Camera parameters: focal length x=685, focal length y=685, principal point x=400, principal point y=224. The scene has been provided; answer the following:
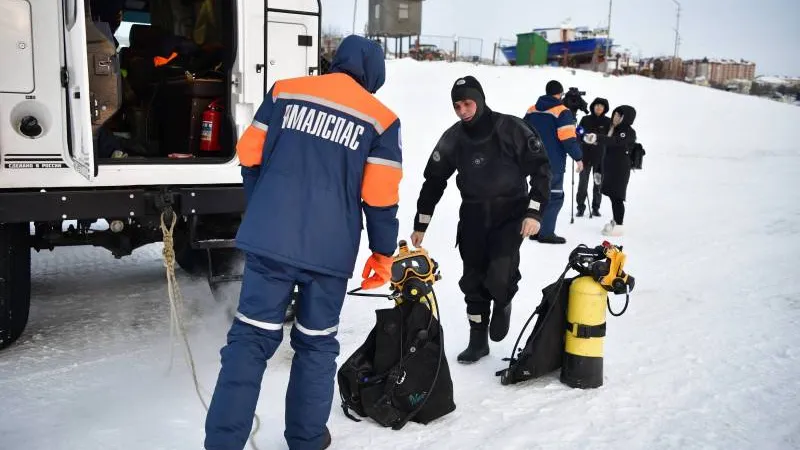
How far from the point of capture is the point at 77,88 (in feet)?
11.8

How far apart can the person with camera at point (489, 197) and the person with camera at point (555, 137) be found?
12.3ft

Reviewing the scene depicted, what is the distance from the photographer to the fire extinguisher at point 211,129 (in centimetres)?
476

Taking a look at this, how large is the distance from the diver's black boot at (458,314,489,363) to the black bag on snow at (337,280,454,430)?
0.77 meters

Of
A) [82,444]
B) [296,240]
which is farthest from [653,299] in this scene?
[82,444]

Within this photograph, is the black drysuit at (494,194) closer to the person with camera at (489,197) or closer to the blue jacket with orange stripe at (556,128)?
the person with camera at (489,197)

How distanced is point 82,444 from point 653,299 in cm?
429

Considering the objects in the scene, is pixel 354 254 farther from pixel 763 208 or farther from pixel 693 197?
pixel 693 197

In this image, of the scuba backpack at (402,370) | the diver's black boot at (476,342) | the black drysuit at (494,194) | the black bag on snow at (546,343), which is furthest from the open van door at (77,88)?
the black bag on snow at (546,343)

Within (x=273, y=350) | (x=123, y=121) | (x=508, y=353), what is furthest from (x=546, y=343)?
(x=123, y=121)

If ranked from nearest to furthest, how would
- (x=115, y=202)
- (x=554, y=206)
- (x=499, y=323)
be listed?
1. (x=115, y=202)
2. (x=499, y=323)
3. (x=554, y=206)

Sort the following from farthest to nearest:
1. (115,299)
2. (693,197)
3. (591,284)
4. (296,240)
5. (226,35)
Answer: (693,197)
(115,299)
(226,35)
(591,284)
(296,240)

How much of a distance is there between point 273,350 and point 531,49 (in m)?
30.4

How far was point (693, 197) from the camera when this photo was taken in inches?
460

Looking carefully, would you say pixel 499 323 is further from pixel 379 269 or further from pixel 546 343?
pixel 379 269
